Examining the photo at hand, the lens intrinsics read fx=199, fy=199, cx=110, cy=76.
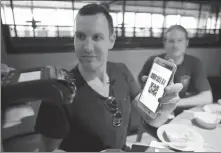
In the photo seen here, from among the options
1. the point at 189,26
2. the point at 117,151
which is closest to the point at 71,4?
the point at 189,26

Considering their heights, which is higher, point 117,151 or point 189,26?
point 189,26

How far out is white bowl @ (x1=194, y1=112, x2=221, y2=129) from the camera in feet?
3.48

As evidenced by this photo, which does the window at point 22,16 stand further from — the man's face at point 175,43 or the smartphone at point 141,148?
the smartphone at point 141,148

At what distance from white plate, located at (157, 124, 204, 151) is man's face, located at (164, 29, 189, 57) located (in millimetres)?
382

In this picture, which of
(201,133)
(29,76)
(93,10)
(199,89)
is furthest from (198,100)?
(29,76)

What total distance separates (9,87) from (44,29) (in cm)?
30

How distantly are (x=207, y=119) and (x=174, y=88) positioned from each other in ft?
0.96

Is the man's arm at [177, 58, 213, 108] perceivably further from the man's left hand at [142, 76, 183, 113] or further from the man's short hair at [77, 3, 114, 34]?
the man's short hair at [77, 3, 114, 34]

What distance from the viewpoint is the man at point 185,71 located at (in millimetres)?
980

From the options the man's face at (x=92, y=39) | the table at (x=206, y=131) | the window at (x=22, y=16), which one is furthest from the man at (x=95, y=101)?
the window at (x=22, y=16)

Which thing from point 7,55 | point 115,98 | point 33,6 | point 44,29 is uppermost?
point 33,6

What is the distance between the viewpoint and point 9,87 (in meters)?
0.88

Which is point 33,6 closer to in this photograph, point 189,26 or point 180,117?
point 189,26

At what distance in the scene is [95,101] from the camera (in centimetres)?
97
